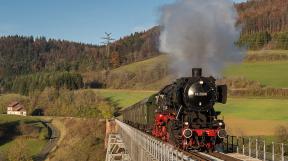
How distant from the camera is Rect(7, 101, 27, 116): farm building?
5234 inches

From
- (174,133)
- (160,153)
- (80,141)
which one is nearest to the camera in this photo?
(160,153)

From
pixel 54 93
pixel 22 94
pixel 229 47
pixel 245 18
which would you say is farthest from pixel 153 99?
pixel 245 18

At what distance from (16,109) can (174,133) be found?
117333 mm

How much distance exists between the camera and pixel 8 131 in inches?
4412

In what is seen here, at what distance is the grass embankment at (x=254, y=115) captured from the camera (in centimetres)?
5567

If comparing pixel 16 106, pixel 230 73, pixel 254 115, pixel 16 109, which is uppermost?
pixel 230 73

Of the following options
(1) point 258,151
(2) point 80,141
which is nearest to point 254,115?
(2) point 80,141

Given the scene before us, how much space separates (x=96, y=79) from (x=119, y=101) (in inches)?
1804

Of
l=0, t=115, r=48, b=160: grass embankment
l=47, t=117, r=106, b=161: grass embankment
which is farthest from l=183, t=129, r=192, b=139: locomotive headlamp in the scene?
l=0, t=115, r=48, b=160: grass embankment

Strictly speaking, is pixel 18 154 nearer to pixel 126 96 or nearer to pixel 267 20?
pixel 126 96

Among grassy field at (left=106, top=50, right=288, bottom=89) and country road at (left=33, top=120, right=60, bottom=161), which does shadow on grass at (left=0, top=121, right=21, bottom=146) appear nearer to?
country road at (left=33, top=120, right=60, bottom=161)

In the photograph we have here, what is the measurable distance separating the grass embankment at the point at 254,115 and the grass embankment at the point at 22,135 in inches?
1520

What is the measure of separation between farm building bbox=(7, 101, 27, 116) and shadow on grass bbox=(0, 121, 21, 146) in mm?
14009

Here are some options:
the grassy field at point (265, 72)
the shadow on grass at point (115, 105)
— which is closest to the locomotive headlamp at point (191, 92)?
the grassy field at point (265, 72)
